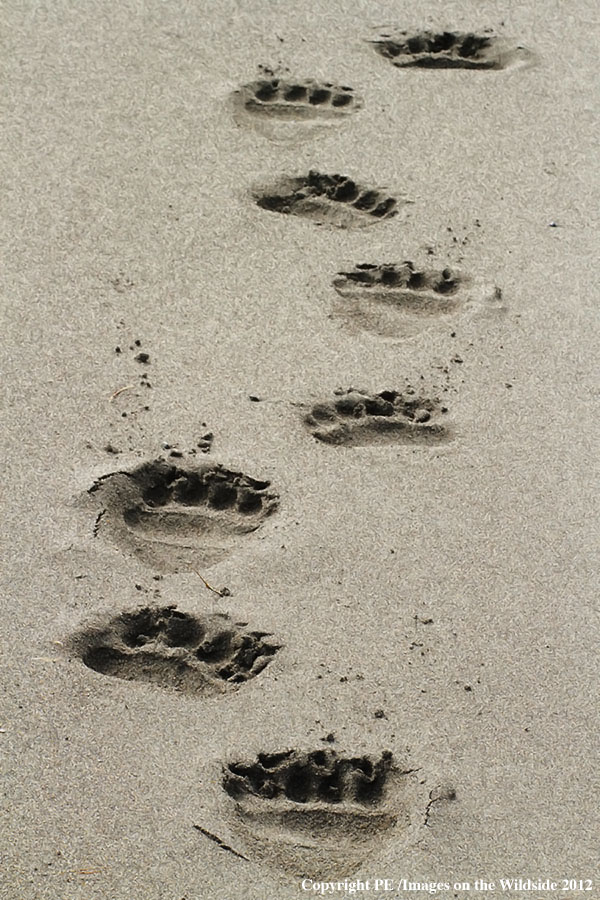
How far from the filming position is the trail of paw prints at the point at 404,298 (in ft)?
8.30

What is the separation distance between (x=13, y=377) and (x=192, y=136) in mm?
898

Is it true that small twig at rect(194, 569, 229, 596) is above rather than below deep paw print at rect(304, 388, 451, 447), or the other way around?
below

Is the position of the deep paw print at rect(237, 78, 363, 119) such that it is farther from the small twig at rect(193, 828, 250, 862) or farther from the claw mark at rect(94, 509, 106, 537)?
the small twig at rect(193, 828, 250, 862)

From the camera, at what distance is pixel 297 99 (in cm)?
304

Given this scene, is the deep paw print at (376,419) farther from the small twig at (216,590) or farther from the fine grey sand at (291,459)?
the small twig at (216,590)

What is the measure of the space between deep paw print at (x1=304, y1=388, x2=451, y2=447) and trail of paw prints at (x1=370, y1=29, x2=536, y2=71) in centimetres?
122

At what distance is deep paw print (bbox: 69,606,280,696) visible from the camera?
1.93 meters

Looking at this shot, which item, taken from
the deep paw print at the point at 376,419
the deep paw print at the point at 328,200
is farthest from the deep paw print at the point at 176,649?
the deep paw print at the point at 328,200

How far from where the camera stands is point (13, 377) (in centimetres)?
233

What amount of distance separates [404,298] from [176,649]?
976mm

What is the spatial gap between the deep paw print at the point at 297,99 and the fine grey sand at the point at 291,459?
10 millimetres

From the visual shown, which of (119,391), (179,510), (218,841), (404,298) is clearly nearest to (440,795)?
(218,841)

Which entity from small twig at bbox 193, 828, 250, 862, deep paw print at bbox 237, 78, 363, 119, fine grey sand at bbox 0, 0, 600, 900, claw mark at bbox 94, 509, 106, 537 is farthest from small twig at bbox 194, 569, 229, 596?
deep paw print at bbox 237, 78, 363, 119

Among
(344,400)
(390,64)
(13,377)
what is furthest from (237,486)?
(390,64)
